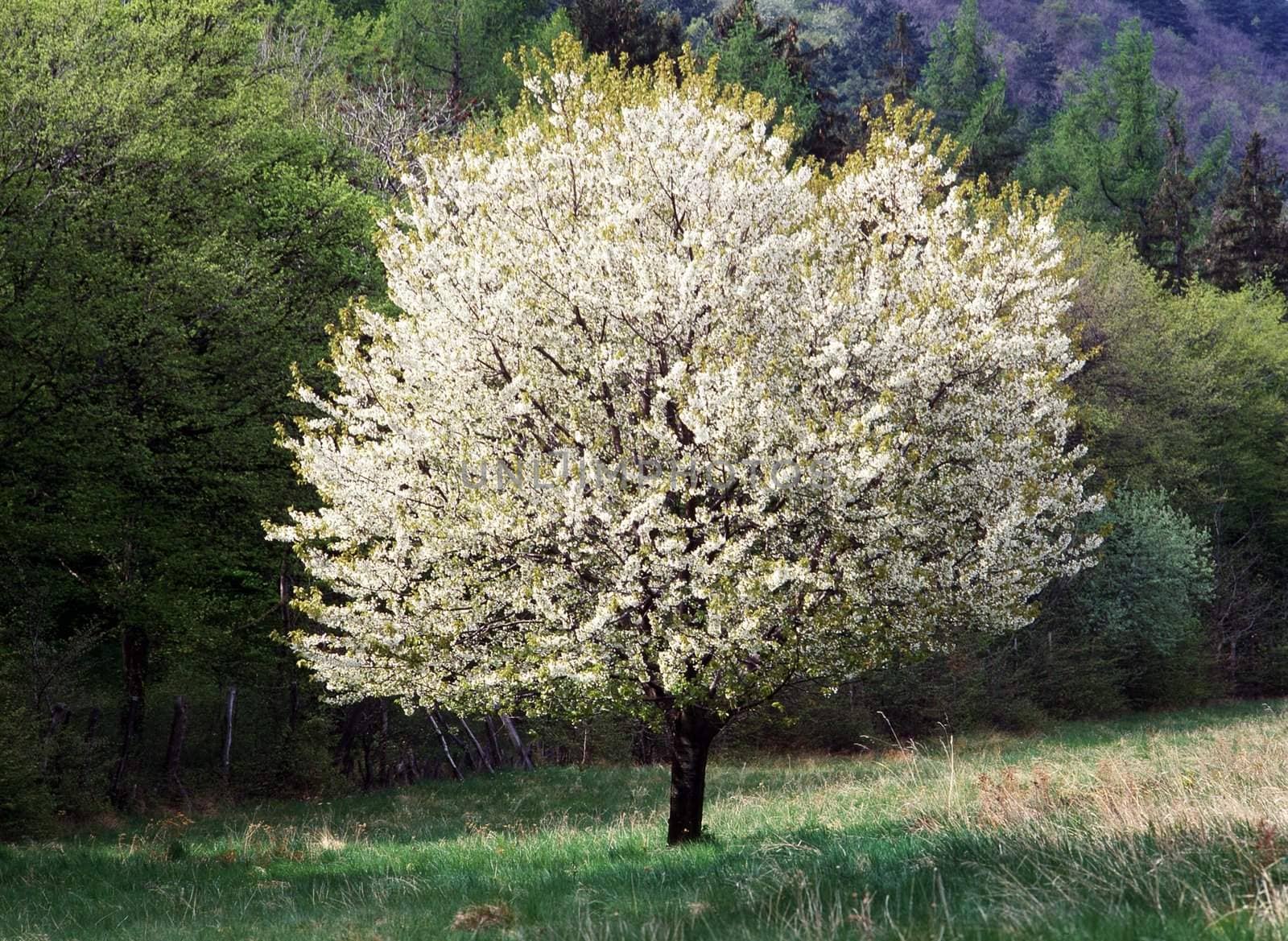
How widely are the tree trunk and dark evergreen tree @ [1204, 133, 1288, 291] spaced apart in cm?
5742

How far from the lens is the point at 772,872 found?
7043 mm

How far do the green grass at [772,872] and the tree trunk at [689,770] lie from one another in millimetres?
455

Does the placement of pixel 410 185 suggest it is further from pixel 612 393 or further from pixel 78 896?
pixel 78 896

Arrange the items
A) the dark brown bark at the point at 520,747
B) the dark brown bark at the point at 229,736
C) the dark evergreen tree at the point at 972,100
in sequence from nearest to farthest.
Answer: the dark brown bark at the point at 229,736, the dark brown bark at the point at 520,747, the dark evergreen tree at the point at 972,100

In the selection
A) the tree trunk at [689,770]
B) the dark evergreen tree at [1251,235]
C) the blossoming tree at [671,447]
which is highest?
the dark evergreen tree at [1251,235]

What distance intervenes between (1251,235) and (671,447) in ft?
198

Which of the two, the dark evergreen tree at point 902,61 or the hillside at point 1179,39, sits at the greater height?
the hillside at point 1179,39

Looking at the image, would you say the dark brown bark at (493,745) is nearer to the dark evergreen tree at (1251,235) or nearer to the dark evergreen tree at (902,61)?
the dark evergreen tree at (902,61)

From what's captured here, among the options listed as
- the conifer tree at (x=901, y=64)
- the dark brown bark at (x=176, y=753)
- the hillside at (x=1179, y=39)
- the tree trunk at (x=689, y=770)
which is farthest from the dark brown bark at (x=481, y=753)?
the hillside at (x=1179, y=39)

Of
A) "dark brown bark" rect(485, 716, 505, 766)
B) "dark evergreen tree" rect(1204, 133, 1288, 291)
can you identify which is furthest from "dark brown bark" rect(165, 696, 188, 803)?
"dark evergreen tree" rect(1204, 133, 1288, 291)

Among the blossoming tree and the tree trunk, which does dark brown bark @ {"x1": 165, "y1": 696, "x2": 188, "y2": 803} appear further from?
the tree trunk

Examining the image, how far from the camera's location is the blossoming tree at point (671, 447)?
370 inches

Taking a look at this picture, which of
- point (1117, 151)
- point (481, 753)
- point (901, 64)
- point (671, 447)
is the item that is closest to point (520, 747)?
point (481, 753)

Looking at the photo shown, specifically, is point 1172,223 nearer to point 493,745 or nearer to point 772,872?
point 493,745
